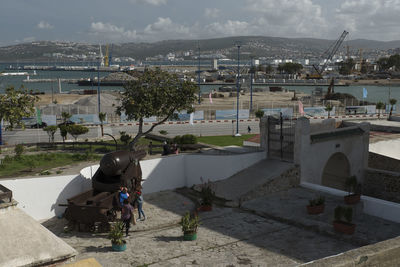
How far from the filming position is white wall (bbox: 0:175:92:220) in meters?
16.6

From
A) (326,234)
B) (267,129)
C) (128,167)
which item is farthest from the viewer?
(267,129)

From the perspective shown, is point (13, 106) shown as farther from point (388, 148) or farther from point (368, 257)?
point (388, 148)

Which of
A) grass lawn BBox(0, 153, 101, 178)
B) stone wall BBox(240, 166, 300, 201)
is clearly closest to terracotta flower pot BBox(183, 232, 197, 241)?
stone wall BBox(240, 166, 300, 201)

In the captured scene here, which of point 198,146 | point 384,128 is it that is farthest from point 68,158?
point 384,128

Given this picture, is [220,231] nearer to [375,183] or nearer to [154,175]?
[154,175]

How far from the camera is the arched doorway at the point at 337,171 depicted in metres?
23.3

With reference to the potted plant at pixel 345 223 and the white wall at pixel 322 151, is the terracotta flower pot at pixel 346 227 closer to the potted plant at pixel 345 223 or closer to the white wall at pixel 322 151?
the potted plant at pixel 345 223

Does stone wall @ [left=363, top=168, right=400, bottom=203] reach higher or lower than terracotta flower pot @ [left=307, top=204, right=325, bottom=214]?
lower

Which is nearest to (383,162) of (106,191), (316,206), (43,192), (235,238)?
(316,206)

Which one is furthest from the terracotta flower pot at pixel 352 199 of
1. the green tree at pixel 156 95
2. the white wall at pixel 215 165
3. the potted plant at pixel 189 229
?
the green tree at pixel 156 95

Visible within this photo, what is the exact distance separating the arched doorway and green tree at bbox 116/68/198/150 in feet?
32.0

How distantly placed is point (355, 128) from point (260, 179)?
7.10 m

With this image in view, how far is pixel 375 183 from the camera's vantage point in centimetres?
2389

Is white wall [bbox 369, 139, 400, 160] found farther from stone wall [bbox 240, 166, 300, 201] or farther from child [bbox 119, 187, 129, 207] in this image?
child [bbox 119, 187, 129, 207]
